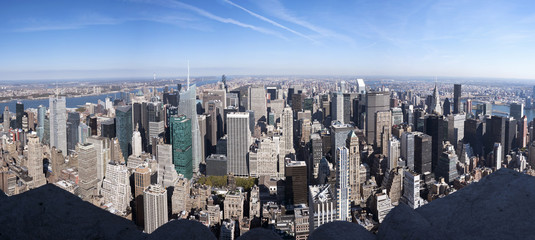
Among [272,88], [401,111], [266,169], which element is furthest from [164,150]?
[272,88]

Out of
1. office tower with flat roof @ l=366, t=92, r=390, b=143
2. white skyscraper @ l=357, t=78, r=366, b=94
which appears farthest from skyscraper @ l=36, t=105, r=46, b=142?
white skyscraper @ l=357, t=78, r=366, b=94

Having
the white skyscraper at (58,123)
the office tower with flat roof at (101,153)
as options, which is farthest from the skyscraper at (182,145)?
the white skyscraper at (58,123)

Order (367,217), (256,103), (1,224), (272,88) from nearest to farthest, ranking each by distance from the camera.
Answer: (1,224) < (367,217) < (256,103) < (272,88)

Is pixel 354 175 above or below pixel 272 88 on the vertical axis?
below

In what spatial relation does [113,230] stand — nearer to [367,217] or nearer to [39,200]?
[39,200]

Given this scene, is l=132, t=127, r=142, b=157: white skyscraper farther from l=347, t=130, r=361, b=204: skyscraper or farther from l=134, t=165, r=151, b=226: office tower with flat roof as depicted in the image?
l=347, t=130, r=361, b=204: skyscraper
